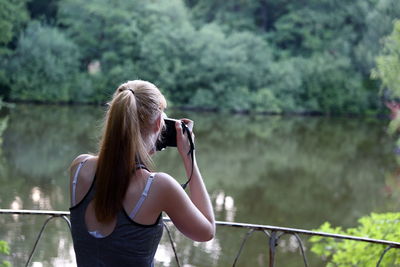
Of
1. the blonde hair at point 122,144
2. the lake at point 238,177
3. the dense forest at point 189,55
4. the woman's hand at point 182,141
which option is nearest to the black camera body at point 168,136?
the woman's hand at point 182,141

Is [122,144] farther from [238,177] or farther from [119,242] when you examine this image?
[238,177]

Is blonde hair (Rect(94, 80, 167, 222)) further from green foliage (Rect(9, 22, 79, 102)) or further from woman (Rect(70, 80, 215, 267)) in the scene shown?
green foliage (Rect(9, 22, 79, 102))

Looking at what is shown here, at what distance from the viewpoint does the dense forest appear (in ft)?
78.1

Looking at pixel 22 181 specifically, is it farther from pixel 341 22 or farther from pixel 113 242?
pixel 341 22

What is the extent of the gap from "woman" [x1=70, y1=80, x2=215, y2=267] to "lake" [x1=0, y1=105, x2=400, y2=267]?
311 cm

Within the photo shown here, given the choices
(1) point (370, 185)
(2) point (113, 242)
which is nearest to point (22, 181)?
(1) point (370, 185)

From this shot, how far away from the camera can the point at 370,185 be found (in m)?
11.6

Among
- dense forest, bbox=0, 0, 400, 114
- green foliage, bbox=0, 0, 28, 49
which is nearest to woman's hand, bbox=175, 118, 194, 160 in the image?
dense forest, bbox=0, 0, 400, 114

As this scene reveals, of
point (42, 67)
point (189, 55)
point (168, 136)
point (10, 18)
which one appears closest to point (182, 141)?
point (168, 136)

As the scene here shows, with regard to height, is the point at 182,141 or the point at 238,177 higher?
the point at 182,141

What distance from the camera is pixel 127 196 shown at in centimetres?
121

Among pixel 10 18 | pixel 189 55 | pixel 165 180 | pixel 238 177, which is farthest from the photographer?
pixel 189 55

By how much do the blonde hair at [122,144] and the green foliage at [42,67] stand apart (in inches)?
900

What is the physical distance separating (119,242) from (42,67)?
76.9 ft
